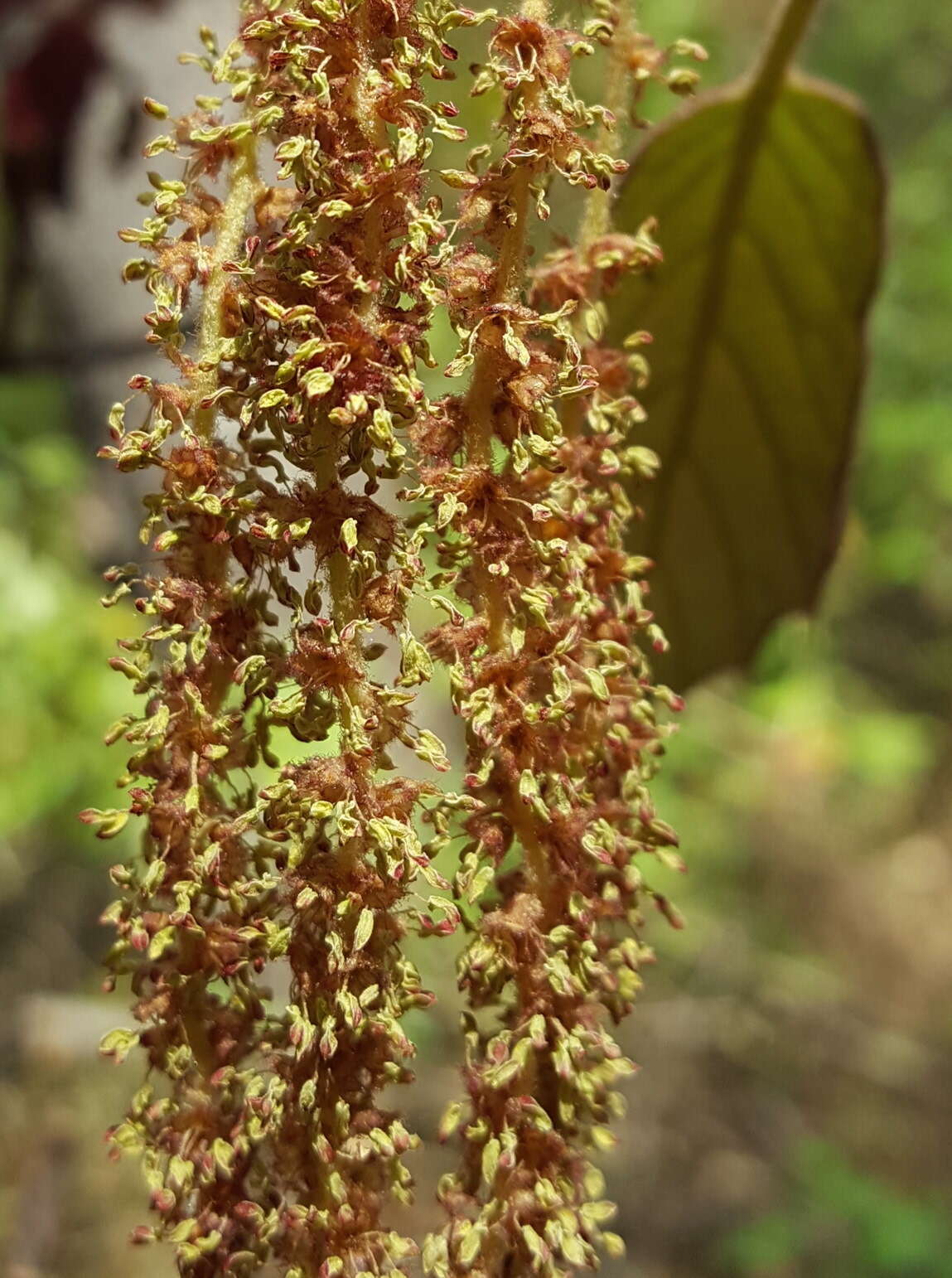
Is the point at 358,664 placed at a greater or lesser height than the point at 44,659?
greater

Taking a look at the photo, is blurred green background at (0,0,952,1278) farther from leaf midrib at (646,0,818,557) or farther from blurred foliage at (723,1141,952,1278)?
leaf midrib at (646,0,818,557)

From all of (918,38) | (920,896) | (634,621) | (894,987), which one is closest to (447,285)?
(634,621)

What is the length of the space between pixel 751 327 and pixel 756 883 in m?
3.06

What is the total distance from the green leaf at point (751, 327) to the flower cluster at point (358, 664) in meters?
0.21

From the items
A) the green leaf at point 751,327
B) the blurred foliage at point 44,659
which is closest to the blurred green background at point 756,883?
the blurred foliage at point 44,659

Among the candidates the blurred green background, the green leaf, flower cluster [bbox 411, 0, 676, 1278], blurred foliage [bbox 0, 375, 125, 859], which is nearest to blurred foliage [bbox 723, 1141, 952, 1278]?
the blurred green background

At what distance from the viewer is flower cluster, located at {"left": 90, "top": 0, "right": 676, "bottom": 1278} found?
0.39 meters

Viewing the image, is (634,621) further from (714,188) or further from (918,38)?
(918,38)

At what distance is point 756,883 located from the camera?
11.7 feet

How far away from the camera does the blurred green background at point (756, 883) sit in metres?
1.59

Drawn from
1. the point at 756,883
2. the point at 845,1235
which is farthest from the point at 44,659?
the point at 756,883

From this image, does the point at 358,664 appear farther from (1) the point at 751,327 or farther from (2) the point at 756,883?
(2) the point at 756,883

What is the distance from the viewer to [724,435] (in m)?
0.74

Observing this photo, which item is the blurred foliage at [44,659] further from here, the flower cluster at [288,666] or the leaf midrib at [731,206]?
the flower cluster at [288,666]
